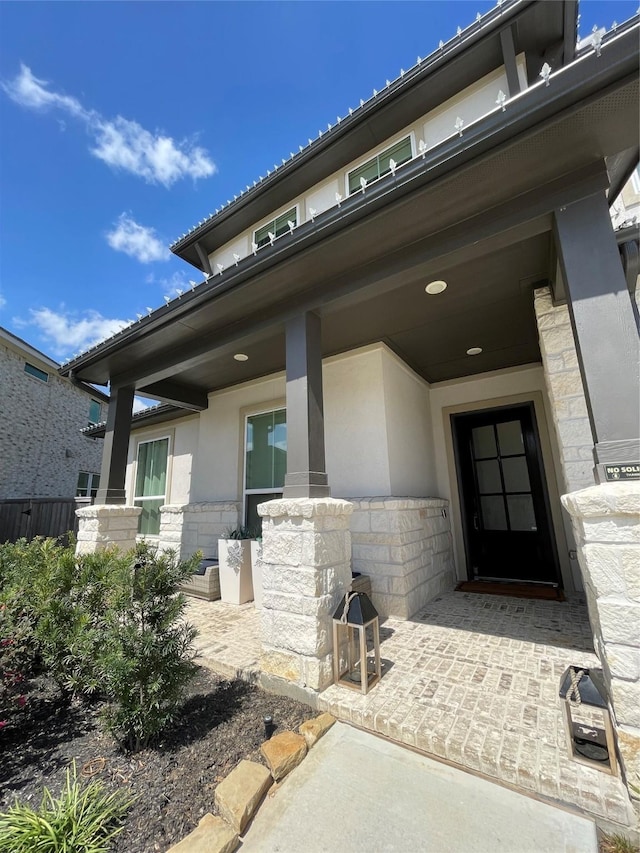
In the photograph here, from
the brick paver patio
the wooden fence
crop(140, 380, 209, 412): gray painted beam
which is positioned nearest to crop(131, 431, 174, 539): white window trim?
crop(140, 380, 209, 412): gray painted beam

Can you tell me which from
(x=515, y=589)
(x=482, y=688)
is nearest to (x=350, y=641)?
(x=482, y=688)

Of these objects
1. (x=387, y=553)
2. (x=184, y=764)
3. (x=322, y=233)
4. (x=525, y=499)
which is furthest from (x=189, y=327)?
(x=525, y=499)

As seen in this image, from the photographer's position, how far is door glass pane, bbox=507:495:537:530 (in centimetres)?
522

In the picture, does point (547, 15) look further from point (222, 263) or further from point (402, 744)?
point (402, 744)

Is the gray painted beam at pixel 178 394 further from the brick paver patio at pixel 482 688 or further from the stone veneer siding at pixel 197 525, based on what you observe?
the brick paver patio at pixel 482 688

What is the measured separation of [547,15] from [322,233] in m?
3.75

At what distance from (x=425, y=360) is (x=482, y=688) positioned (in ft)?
12.7

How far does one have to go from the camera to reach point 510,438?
18.3 ft

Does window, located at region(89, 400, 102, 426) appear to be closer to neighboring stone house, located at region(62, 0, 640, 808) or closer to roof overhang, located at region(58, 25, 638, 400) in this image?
neighboring stone house, located at region(62, 0, 640, 808)

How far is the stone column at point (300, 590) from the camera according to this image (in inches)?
95.0

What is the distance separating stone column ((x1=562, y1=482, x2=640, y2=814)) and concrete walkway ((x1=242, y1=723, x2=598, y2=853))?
41cm

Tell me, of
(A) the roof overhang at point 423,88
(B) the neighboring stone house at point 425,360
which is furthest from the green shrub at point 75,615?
(A) the roof overhang at point 423,88

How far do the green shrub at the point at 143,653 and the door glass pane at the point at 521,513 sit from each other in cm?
506

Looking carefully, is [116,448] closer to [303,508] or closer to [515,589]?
[303,508]
